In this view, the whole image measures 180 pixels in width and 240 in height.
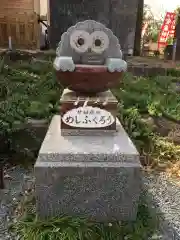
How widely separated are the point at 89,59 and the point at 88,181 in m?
1.00

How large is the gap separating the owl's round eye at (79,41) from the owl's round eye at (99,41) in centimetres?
6

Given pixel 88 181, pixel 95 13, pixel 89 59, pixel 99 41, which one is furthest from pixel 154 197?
pixel 95 13

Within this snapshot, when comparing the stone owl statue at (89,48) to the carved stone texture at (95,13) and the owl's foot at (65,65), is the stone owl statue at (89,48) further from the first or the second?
the carved stone texture at (95,13)

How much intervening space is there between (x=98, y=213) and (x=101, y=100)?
897mm

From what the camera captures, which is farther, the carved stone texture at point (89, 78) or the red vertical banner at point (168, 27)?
the red vertical banner at point (168, 27)

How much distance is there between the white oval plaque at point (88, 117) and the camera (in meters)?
2.43

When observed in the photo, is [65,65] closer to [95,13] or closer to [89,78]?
[89,78]

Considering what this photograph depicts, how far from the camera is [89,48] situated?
2.44 metres

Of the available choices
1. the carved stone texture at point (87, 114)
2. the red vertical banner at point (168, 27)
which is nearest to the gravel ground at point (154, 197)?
the carved stone texture at point (87, 114)

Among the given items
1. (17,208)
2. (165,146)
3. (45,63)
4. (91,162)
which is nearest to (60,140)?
(91,162)

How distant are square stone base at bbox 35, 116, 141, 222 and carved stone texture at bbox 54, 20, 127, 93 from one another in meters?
0.53

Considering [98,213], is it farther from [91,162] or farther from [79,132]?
[79,132]

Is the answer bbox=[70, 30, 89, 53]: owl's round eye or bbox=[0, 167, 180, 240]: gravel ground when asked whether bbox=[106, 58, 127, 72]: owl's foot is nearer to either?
bbox=[70, 30, 89, 53]: owl's round eye

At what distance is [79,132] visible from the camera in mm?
2504
